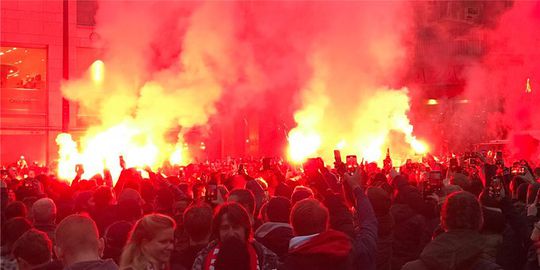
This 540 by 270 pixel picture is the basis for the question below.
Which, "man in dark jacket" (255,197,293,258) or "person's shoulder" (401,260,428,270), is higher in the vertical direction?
"man in dark jacket" (255,197,293,258)

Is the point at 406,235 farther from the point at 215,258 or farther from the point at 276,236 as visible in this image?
the point at 215,258

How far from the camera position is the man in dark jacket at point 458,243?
3957 mm

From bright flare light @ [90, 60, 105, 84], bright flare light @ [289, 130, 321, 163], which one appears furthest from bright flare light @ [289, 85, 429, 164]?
bright flare light @ [90, 60, 105, 84]

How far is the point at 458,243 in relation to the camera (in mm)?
4004

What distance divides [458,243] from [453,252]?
75 millimetres

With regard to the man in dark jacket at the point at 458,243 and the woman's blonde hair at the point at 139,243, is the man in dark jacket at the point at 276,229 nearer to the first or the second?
the man in dark jacket at the point at 458,243

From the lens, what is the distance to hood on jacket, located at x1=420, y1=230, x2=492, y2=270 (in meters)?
3.95

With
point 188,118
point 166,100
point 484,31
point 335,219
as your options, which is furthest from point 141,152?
point 484,31

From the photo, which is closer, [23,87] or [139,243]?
[139,243]

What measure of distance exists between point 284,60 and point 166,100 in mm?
9194

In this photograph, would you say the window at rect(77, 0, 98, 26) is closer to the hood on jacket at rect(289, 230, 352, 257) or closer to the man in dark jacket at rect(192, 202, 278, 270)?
the man in dark jacket at rect(192, 202, 278, 270)

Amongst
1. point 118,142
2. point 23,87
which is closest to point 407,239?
point 118,142

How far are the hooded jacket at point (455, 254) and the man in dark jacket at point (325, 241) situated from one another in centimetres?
41

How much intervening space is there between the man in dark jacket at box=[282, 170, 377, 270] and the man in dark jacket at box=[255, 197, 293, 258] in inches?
31.4
